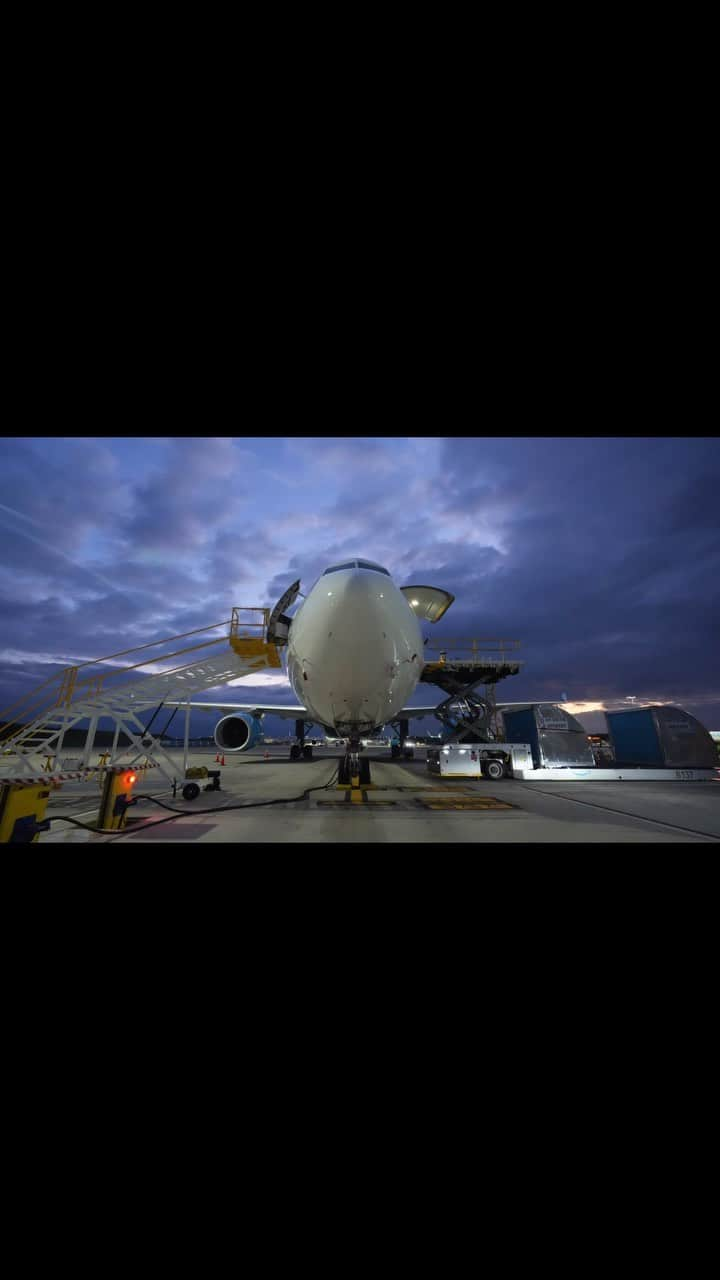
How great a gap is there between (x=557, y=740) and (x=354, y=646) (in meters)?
8.50

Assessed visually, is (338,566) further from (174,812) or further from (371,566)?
(174,812)

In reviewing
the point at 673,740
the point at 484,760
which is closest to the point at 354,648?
the point at 484,760

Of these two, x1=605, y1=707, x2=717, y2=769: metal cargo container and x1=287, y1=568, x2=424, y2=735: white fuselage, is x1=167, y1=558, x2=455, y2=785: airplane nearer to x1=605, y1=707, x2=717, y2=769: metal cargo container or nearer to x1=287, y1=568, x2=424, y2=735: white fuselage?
x1=287, y1=568, x2=424, y2=735: white fuselage

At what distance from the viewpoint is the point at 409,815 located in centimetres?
582

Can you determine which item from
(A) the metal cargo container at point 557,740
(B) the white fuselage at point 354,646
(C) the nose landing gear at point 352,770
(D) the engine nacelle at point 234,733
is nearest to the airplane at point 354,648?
(B) the white fuselage at point 354,646

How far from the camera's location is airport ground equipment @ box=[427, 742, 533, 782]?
34.9ft

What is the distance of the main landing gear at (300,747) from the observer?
67.2 feet

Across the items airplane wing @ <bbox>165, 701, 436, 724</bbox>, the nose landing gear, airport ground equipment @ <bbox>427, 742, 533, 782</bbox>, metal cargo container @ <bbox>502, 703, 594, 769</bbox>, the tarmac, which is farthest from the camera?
airplane wing @ <bbox>165, 701, 436, 724</bbox>

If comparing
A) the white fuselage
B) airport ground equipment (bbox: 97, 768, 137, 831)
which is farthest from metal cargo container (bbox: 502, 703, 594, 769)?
airport ground equipment (bbox: 97, 768, 137, 831)

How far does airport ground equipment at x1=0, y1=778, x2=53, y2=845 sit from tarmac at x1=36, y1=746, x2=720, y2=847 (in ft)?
2.07
